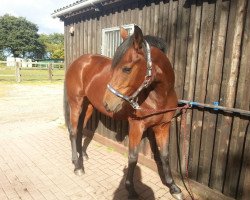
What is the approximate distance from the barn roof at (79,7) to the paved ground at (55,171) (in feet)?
10.7

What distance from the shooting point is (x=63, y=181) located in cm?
373

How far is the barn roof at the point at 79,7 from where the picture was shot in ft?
15.8

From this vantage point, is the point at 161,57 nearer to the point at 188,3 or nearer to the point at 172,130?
the point at 188,3

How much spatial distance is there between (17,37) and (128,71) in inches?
3158

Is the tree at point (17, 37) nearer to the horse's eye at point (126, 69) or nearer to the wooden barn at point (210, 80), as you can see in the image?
the wooden barn at point (210, 80)

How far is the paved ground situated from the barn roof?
10.7ft

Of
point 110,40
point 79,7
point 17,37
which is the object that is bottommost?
point 110,40

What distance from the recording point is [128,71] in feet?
8.32

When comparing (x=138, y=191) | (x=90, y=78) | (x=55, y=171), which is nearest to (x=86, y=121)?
(x=90, y=78)

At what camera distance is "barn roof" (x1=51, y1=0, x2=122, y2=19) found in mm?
4821

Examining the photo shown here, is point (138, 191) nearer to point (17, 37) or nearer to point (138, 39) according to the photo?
point (138, 39)

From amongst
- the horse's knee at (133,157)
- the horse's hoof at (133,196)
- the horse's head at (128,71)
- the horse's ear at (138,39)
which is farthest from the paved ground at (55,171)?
the horse's ear at (138,39)

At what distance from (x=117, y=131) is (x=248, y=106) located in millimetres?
2926

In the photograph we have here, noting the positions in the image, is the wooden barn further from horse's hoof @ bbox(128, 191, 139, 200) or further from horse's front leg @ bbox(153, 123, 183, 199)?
horse's hoof @ bbox(128, 191, 139, 200)
